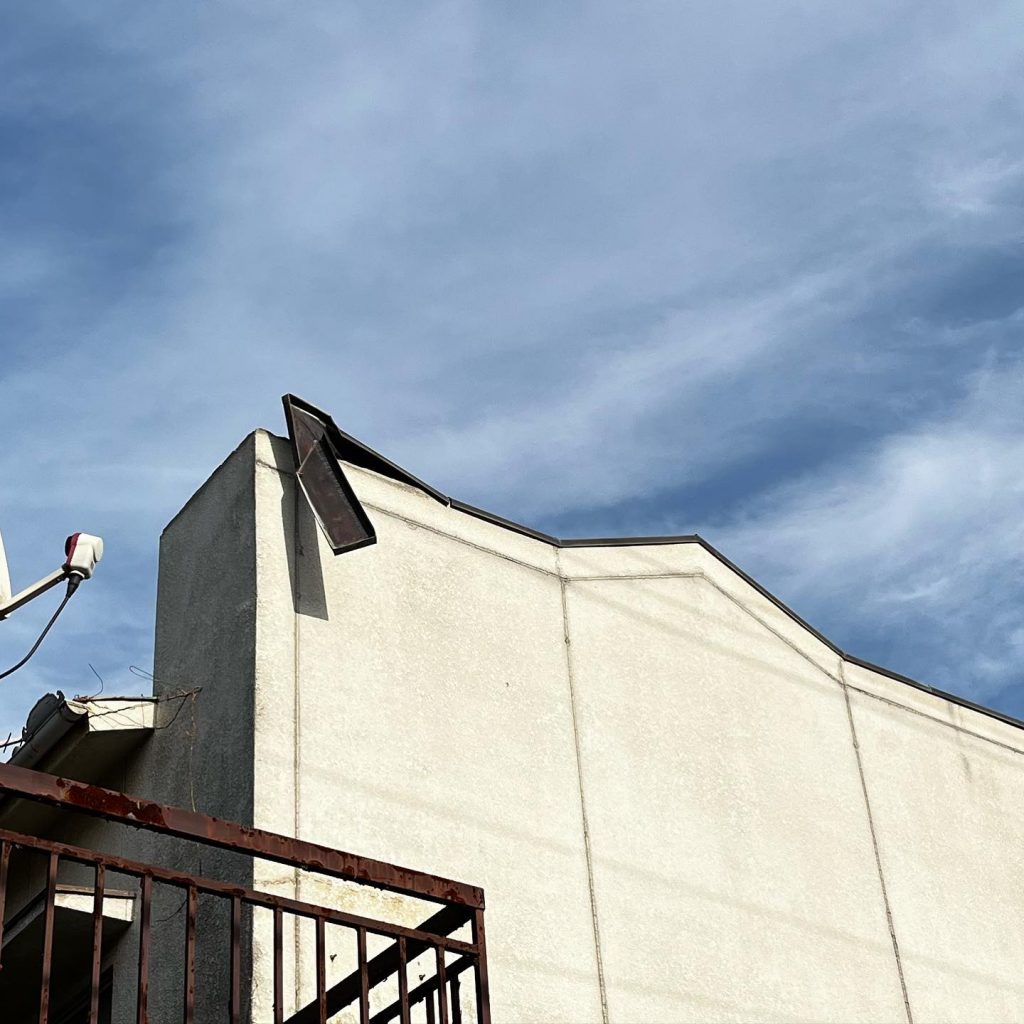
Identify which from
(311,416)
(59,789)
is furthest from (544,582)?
(59,789)

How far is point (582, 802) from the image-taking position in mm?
9953

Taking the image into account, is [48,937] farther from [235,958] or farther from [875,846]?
[875,846]

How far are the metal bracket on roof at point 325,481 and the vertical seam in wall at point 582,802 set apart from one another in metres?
1.72

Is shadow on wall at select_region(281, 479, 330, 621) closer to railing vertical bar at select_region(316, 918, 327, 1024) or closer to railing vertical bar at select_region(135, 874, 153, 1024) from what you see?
railing vertical bar at select_region(316, 918, 327, 1024)

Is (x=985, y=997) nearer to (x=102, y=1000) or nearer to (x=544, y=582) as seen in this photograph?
(x=544, y=582)

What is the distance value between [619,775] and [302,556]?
255 cm

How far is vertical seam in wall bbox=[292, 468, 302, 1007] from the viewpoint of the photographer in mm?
7914

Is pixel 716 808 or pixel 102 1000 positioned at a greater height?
pixel 716 808

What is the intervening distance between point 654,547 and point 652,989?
3427mm

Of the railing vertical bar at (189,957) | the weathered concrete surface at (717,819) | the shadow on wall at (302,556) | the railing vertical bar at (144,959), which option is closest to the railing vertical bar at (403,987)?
the railing vertical bar at (189,957)

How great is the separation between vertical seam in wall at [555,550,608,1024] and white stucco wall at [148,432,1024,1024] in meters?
0.02

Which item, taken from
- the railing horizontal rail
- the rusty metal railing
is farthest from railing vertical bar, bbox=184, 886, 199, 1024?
the railing horizontal rail

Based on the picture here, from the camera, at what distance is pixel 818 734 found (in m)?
11.9

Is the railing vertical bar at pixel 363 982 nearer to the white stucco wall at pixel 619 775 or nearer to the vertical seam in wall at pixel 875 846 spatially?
the white stucco wall at pixel 619 775
